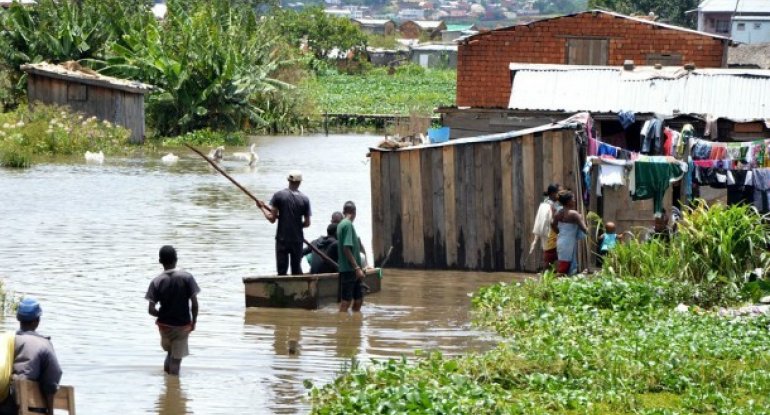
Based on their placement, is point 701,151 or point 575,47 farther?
point 575,47

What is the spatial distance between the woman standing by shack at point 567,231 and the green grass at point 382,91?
28.5m

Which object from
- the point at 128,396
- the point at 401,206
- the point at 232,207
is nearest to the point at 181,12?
the point at 232,207

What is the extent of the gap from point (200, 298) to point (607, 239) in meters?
5.21

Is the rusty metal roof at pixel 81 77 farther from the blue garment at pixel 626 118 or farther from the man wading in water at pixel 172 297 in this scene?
the man wading in water at pixel 172 297

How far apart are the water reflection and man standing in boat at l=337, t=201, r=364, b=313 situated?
3411 millimetres

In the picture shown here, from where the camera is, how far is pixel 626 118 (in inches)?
830

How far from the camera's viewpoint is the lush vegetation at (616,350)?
10.7 meters

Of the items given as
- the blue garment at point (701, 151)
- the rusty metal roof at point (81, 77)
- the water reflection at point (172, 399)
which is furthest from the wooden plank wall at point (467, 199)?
the rusty metal roof at point (81, 77)

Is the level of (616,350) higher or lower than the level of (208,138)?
lower

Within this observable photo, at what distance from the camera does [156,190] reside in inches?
1222

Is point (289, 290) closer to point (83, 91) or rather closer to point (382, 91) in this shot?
point (83, 91)

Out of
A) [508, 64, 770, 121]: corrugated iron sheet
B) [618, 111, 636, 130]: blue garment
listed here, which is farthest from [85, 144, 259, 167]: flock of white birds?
[618, 111, 636, 130]: blue garment

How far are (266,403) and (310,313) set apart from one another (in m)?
4.34

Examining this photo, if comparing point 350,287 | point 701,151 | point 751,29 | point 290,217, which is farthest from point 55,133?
point 751,29
